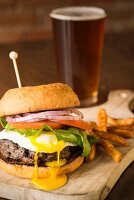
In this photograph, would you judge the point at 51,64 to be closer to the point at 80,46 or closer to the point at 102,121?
the point at 80,46

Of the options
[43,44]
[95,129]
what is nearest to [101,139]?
[95,129]

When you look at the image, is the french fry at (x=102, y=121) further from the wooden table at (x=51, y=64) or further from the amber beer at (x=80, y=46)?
the amber beer at (x=80, y=46)

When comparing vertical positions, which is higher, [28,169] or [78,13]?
[78,13]

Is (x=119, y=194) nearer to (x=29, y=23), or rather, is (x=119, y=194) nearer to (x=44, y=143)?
(x=44, y=143)

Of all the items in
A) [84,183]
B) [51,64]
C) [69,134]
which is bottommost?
[51,64]

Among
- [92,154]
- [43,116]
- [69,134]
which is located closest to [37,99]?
[43,116]
